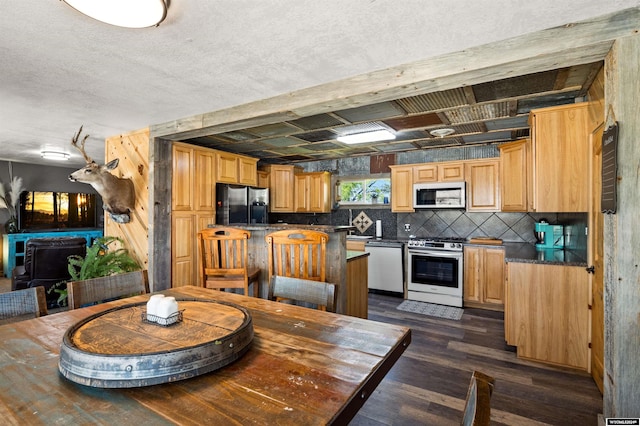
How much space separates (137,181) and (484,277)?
4.91m

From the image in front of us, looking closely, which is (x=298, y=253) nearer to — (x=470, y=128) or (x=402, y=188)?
(x=470, y=128)

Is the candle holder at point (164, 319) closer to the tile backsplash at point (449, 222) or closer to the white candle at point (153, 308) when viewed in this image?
the white candle at point (153, 308)

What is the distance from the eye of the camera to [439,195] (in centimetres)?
497

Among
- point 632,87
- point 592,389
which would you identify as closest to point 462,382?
point 592,389

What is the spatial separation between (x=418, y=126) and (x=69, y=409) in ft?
12.8

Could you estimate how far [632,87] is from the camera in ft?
5.48

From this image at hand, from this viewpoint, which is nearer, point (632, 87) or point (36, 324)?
point (36, 324)

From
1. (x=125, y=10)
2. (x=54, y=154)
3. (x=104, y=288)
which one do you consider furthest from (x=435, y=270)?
(x=54, y=154)

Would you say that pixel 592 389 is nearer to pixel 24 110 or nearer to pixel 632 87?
pixel 632 87

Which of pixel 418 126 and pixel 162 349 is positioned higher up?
pixel 418 126

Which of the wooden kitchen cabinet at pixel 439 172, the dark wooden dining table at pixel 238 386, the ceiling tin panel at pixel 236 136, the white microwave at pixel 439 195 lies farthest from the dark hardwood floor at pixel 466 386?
the ceiling tin panel at pixel 236 136

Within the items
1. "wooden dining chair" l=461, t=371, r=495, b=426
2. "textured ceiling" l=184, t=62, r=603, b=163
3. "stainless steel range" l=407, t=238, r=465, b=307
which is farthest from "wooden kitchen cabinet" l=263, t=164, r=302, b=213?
"wooden dining chair" l=461, t=371, r=495, b=426

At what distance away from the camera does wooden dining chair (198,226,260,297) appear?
9.05 feet

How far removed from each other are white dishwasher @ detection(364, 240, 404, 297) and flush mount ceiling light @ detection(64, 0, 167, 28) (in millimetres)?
4122
